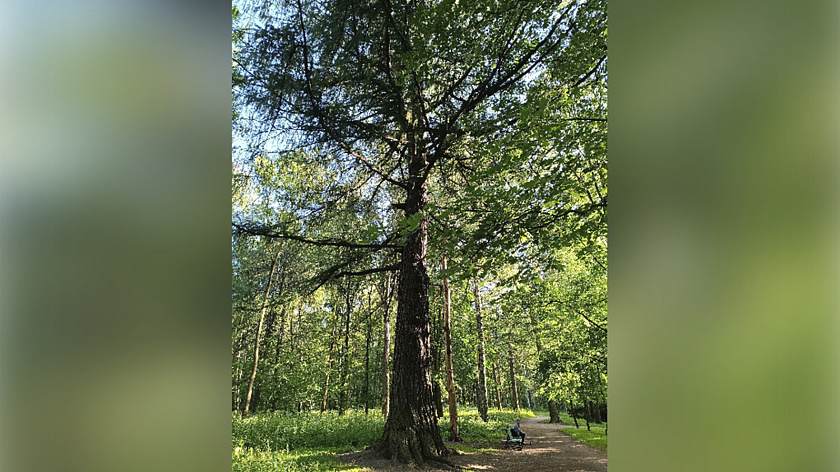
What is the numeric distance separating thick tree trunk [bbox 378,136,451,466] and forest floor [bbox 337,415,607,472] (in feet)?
0.49

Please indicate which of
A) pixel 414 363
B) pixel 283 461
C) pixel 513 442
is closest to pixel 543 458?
pixel 513 442

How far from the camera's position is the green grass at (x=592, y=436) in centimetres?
447

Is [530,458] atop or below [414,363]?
below

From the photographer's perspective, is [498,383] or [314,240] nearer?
[314,240]

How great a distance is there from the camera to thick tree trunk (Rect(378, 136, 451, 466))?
3482 mm

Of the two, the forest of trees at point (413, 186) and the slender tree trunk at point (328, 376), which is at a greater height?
the forest of trees at point (413, 186)

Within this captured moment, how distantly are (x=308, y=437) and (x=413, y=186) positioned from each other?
226cm

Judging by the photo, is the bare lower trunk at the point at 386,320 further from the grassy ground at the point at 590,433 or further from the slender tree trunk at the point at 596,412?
the slender tree trunk at the point at 596,412

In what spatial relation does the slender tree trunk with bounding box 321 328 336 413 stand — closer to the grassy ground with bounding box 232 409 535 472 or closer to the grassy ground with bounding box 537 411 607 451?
the grassy ground with bounding box 232 409 535 472
